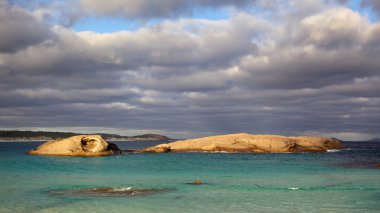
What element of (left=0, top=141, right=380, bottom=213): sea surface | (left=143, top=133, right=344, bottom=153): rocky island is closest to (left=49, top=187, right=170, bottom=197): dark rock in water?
(left=0, top=141, right=380, bottom=213): sea surface

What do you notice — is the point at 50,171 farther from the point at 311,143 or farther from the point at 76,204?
the point at 311,143

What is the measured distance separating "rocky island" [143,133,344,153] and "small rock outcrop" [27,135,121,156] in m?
20.5

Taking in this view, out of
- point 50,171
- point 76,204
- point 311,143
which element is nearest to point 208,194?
point 76,204

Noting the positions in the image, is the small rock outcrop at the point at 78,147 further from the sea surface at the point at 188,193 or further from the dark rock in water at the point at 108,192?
the dark rock in water at the point at 108,192

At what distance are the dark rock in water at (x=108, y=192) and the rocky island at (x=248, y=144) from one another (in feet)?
223

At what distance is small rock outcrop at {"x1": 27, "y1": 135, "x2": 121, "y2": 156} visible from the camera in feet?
244

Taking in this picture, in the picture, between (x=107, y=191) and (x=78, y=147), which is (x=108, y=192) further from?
(x=78, y=147)

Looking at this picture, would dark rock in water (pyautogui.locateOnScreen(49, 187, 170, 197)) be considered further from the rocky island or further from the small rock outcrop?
the rocky island

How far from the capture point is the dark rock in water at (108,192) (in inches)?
1081

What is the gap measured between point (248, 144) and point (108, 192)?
71533mm

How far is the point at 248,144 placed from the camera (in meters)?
97.1

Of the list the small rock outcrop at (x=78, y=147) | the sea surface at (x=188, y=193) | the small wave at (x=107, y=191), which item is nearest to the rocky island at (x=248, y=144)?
the small rock outcrop at (x=78, y=147)

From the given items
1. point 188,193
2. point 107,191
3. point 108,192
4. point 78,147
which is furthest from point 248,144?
point 108,192

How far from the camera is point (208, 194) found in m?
27.8
